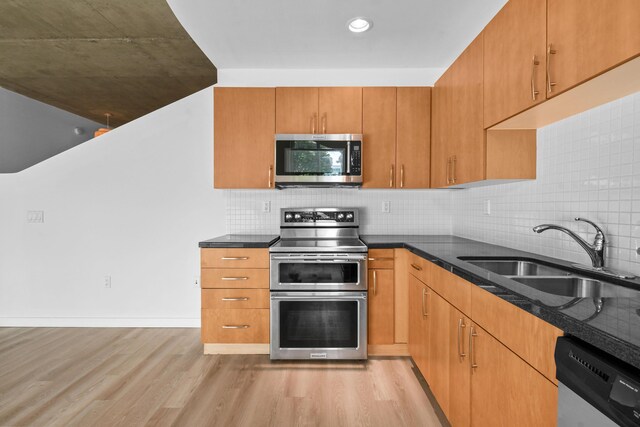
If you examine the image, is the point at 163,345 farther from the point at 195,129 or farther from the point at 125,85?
the point at 125,85

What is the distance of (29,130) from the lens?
4.79 metres

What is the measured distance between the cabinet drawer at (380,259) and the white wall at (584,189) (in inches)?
30.7

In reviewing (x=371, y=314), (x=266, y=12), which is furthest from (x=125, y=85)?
(x=371, y=314)

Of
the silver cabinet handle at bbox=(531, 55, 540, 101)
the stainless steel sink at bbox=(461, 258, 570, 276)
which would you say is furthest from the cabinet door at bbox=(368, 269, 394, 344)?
the silver cabinet handle at bbox=(531, 55, 540, 101)

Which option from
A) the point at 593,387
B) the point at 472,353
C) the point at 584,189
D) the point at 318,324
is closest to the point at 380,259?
the point at 318,324

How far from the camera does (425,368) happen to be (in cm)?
210

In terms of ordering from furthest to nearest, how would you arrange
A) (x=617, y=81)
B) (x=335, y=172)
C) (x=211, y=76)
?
(x=211, y=76) → (x=335, y=172) → (x=617, y=81)

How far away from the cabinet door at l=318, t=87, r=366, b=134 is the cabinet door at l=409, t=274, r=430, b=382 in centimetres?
139

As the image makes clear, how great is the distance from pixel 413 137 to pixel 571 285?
1778mm

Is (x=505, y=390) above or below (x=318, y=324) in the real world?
above

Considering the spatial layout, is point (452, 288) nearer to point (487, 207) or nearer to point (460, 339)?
point (460, 339)

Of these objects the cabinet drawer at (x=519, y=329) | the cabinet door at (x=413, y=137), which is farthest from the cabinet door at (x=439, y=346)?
the cabinet door at (x=413, y=137)

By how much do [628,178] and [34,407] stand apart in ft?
10.8

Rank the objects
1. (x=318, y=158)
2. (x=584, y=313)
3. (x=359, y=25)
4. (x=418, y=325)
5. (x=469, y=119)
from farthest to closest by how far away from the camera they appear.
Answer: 1. (x=318, y=158)
2. (x=359, y=25)
3. (x=418, y=325)
4. (x=469, y=119)
5. (x=584, y=313)
